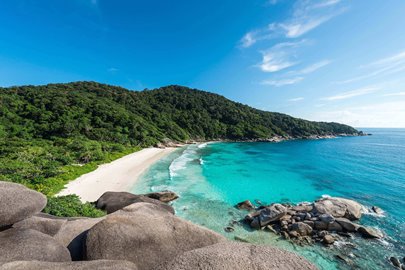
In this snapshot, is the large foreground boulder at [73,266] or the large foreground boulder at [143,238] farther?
the large foreground boulder at [143,238]

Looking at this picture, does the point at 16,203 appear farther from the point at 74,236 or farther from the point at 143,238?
the point at 143,238

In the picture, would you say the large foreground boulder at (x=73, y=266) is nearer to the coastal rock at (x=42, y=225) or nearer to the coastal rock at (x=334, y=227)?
the coastal rock at (x=42, y=225)

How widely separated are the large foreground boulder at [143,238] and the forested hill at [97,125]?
17736 millimetres

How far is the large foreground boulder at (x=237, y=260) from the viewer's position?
4.14 meters

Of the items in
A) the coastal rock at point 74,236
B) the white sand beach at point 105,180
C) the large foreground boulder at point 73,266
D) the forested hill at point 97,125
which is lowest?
the white sand beach at point 105,180

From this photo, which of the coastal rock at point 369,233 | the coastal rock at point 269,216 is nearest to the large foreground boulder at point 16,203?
the coastal rock at point 269,216

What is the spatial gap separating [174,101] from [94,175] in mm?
103222

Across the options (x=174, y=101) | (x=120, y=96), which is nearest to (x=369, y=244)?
(x=120, y=96)

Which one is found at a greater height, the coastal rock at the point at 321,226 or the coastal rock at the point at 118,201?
the coastal rock at the point at 118,201

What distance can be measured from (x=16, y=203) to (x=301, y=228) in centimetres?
1759

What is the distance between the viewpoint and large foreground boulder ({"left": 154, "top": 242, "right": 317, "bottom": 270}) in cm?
414

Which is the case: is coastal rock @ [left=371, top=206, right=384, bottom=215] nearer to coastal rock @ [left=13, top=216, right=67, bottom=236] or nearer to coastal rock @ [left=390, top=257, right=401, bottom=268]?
coastal rock @ [left=390, top=257, right=401, bottom=268]

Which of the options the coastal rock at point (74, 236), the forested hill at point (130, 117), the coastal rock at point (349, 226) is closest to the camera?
the coastal rock at point (74, 236)

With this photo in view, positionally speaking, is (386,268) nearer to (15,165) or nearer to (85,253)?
(85,253)
